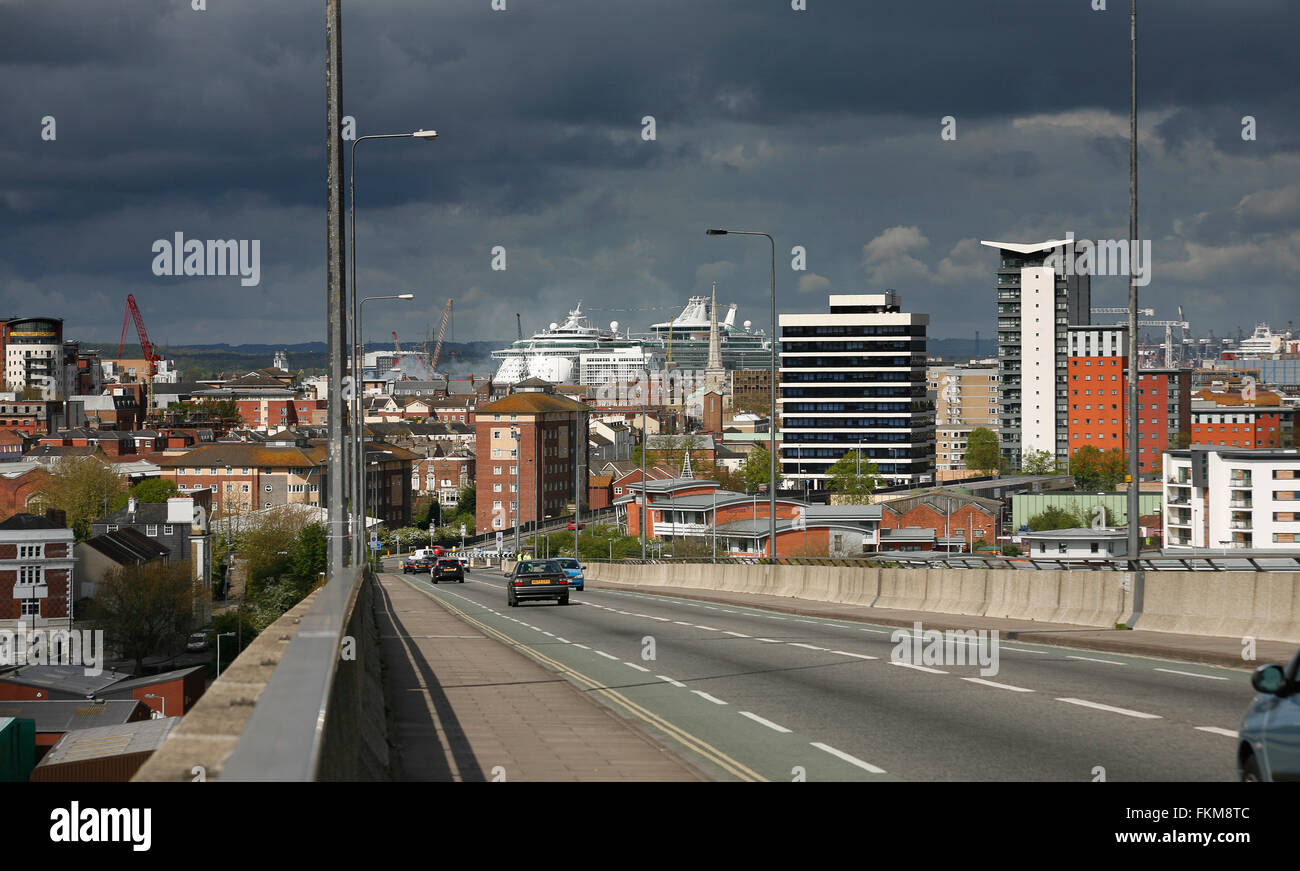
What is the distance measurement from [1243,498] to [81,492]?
389 feet

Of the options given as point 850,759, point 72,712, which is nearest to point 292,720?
point 850,759

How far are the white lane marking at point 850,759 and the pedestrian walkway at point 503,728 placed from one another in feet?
4.38

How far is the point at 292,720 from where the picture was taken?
19.4 feet

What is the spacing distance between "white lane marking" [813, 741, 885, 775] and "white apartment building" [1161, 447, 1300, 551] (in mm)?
117435

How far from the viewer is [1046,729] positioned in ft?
41.9

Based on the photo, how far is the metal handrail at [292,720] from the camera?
507cm

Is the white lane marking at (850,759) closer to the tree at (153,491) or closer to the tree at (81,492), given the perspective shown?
the tree at (81,492)

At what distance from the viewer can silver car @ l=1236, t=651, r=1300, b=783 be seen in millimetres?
6793

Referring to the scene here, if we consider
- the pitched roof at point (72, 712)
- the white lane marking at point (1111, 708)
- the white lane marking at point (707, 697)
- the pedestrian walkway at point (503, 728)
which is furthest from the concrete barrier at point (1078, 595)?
the pitched roof at point (72, 712)
